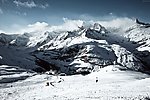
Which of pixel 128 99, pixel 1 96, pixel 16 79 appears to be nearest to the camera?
pixel 128 99

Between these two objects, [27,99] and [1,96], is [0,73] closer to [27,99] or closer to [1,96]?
[1,96]

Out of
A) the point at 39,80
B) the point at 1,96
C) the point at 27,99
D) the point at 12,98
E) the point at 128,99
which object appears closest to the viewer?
the point at 128,99

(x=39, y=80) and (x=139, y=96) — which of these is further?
(x=39, y=80)

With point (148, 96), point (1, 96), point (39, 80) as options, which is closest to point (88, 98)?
point (148, 96)

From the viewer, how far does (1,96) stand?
49.2m

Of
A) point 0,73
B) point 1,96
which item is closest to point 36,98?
point 1,96

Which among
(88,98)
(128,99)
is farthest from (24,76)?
(128,99)

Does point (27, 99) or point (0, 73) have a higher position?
point (0, 73)

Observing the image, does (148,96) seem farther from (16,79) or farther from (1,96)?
(16,79)

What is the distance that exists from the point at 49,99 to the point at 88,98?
22.9 ft

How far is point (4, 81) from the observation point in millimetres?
76250

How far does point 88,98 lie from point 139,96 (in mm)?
7998

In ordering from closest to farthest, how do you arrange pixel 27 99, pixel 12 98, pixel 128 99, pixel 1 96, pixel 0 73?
pixel 128 99 → pixel 27 99 → pixel 12 98 → pixel 1 96 → pixel 0 73

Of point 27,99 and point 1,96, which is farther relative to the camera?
point 1,96
